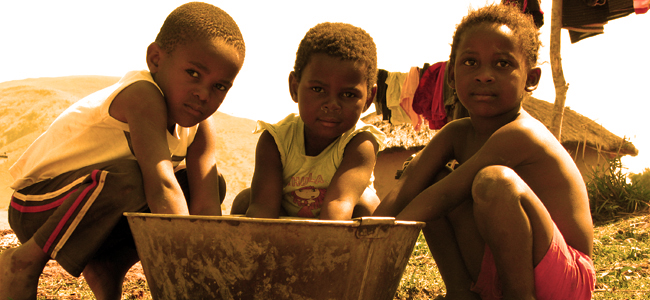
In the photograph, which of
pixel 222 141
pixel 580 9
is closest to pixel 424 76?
pixel 580 9

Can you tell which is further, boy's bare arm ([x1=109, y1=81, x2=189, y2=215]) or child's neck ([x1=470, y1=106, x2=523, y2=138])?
child's neck ([x1=470, y1=106, x2=523, y2=138])

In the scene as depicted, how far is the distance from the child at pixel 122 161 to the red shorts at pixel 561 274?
3.96 ft

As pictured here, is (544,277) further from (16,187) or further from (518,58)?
(16,187)

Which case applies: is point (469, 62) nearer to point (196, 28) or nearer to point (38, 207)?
point (196, 28)

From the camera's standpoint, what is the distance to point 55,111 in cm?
2159

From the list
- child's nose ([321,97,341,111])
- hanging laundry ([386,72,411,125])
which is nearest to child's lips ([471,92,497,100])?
child's nose ([321,97,341,111])

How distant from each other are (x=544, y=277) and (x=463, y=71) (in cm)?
86

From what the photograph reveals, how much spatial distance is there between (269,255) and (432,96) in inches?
239

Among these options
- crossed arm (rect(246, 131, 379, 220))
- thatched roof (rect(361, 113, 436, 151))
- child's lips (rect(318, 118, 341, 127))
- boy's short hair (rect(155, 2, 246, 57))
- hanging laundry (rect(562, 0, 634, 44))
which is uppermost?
hanging laundry (rect(562, 0, 634, 44))

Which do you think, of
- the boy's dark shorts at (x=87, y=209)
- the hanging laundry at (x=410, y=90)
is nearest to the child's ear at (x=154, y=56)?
the boy's dark shorts at (x=87, y=209)

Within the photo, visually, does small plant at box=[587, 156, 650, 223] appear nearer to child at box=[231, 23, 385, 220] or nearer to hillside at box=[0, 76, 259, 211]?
child at box=[231, 23, 385, 220]

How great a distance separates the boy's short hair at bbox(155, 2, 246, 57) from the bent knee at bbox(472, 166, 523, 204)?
1082 mm

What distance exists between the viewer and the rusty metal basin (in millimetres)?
1103

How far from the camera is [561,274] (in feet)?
5.07
